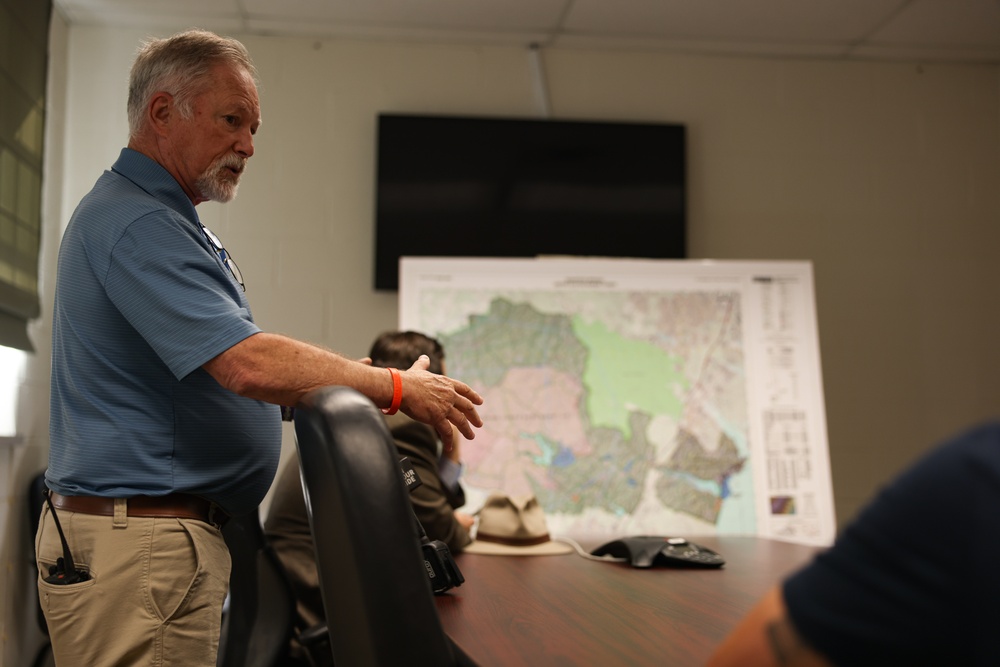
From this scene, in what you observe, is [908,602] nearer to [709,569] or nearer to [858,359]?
[709,569]

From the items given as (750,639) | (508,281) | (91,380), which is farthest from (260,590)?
(750,639)

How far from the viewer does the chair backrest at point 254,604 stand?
2135mm

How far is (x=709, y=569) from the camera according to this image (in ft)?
6.02

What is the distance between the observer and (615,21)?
3.79 m

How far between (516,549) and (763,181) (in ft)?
8.16

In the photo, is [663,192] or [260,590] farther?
[663,192]

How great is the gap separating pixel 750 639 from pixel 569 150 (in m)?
3.60

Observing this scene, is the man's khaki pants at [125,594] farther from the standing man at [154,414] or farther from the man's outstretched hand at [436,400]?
the man's outstretched hand at [436,400]

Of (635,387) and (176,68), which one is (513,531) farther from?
(176,68)

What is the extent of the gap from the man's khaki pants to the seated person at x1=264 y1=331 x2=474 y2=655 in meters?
0.83

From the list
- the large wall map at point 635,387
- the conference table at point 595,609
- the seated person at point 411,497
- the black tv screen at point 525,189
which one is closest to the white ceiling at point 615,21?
the black tv screen at point 525,189

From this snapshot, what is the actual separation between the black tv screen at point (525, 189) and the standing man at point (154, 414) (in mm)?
2350

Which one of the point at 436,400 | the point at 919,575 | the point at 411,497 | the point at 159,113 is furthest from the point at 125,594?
the point at 919,575

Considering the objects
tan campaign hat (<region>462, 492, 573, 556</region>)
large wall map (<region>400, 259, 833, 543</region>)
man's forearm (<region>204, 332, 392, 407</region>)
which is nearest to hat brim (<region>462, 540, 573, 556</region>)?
tan campaign hat (<region>462, 492, 573, 556</region>)
